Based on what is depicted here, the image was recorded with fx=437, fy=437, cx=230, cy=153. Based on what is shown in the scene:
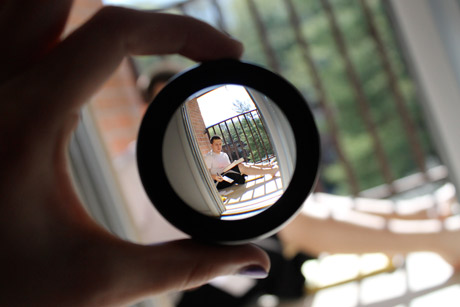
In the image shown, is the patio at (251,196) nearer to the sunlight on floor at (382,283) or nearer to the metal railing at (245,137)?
the metal railing at (245,137)

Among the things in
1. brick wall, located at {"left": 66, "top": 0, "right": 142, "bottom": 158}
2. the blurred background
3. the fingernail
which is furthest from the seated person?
the blurred background

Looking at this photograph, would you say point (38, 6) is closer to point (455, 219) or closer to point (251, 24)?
point (455, 219)

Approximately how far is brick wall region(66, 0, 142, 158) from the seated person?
5.98ft

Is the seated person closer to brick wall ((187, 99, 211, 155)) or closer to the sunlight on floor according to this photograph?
brick wall ((187, 99, 211, 155))

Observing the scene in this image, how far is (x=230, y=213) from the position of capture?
1.48ft

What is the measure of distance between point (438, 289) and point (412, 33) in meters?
0.96

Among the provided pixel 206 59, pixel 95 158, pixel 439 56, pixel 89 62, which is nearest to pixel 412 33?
pixel 439 56

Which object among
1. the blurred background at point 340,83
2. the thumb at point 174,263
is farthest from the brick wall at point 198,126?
the blurred background at point 340,83

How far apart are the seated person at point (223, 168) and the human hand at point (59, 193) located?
0.28 feet

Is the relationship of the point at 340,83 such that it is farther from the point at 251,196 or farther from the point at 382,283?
the point at 251,196

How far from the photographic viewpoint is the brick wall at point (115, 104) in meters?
2.34

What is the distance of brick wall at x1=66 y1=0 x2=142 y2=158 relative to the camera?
234cm

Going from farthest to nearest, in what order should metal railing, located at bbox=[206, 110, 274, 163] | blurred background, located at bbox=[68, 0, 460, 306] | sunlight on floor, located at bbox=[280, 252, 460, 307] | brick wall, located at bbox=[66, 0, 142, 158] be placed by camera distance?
1. blurred background, located at bbox=[68, 0, 460, 306]
2. brick wall, located at bbox=[66, 0, 142, 158]
3. sunlight on floor, located at bbox=[280, 252, 460, 307]
4. metal railing, located at bbox=[206, 110, 274, 163]

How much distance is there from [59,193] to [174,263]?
0.51 ft
